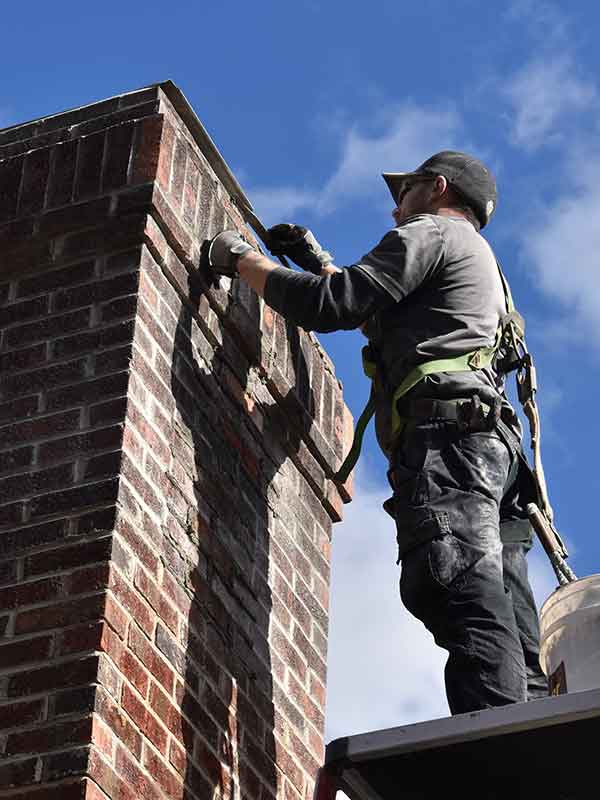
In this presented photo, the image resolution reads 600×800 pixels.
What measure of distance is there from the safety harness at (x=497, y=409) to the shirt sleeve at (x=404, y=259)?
0.28 m

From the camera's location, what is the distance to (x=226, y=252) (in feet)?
18.5

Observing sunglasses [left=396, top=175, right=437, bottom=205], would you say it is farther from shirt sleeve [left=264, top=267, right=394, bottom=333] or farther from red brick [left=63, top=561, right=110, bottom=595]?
red brick [left=63, top=561, right=110, bottom=595]

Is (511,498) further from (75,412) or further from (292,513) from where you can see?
(75,412)

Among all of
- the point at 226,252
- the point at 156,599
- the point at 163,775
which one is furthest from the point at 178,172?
the point at 163,775

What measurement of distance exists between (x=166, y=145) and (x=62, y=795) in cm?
230

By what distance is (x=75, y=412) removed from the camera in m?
4.94

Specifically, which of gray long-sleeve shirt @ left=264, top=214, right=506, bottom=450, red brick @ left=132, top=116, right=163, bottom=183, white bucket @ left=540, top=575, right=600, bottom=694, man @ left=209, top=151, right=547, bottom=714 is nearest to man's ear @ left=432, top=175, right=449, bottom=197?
man @ left=209, top=151, right=547, bottom=714

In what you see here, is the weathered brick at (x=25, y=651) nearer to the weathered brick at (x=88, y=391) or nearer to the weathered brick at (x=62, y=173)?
the weathered brick at (x=88, y=391)

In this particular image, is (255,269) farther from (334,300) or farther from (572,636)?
(572,636)

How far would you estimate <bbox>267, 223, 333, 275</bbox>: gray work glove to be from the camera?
6.32 metres

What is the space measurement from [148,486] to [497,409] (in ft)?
3.69

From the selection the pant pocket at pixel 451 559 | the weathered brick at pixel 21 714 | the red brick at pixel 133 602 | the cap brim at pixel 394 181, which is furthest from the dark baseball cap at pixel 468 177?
the weathered brick at pixel 21 714

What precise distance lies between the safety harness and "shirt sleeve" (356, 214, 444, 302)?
28 centimetres

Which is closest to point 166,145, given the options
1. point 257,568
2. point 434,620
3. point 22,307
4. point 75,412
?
point 22,307
